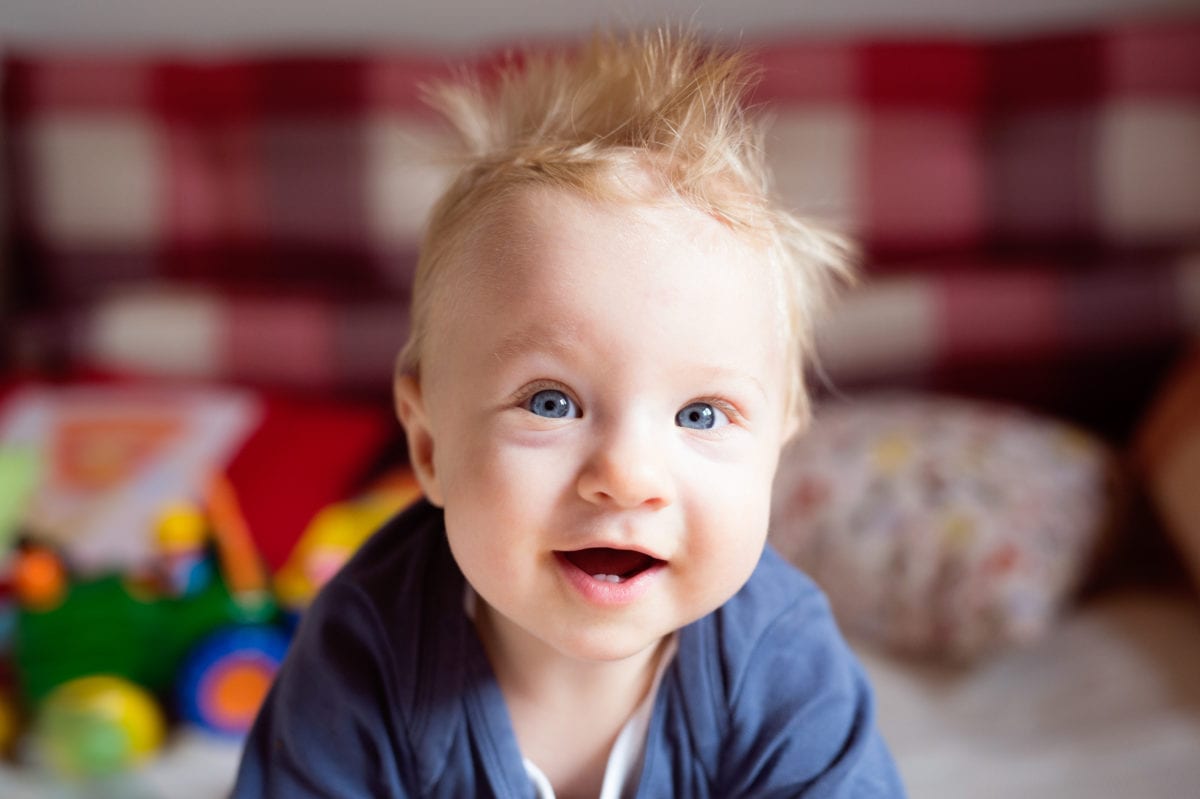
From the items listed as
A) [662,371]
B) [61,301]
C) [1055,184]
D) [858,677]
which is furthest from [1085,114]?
[61,301]

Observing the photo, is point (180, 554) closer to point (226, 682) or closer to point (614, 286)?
point (226, 682)

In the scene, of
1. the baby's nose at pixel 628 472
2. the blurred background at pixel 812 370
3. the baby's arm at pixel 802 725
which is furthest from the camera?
the blurred background at pixel 812 370

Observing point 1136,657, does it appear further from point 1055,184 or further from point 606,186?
point 606,186

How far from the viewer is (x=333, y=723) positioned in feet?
2.38

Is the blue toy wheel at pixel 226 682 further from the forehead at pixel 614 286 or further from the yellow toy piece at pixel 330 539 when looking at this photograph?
the forehead at pixel 614 286

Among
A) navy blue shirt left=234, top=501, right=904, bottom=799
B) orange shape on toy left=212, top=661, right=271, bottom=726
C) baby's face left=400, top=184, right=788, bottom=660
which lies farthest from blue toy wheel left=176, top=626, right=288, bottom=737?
baby's face left=400, top=184, right=788, bottom=660

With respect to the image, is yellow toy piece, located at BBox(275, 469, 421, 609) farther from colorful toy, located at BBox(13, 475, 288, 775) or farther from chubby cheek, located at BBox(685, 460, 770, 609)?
chubby cheek, located at BBox(685, 460, 770, 609)

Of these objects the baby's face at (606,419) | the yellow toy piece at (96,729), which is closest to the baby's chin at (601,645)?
the baby's face at (606,419)

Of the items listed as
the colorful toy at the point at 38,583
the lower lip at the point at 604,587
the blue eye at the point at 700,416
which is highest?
the blue eye at the point at 700,416

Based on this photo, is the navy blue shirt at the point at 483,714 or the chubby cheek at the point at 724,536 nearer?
the chubby cheek at the point at 724,536

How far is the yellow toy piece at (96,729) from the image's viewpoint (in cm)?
107

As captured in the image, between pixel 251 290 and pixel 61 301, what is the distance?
12.9 inches

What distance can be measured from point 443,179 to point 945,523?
83 cm

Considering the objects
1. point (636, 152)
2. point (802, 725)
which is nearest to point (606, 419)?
point (636, 152)
